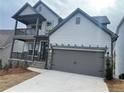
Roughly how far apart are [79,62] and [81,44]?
1795 mm

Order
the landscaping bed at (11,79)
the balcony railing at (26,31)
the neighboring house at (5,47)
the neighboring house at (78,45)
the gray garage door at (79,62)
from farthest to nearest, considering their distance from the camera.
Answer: the neighboring house at (5,47)
the balcony railing at (26,31)
the neighboring house at (78,45)
the gray garage door at (79,62)
the landscaping bed at (11,79)

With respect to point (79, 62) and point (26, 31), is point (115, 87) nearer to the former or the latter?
point (79, 62)

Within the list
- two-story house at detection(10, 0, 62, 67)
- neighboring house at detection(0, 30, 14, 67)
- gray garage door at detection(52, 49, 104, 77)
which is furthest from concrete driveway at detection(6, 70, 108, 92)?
neighboring house at detection(0, 30, 14, 67)

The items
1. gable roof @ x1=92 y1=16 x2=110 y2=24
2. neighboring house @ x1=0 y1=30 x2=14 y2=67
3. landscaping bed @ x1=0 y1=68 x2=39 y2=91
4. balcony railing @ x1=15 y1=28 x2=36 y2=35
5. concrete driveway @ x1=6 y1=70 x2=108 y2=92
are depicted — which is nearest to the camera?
concrete driveway @ x1=6 y1=70 x2=108 y2=92

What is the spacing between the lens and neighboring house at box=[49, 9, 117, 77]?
47.0 ft

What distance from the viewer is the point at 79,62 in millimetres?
15016

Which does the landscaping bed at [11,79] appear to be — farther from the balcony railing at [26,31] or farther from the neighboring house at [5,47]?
the neighboring house at [5,47]

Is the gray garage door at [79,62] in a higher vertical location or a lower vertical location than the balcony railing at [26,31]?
lower

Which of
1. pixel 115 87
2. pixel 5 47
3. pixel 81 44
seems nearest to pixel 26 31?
pixel 5 47

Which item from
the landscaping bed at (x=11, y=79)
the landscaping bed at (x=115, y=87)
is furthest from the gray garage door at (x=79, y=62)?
the landscaping bed at (x=11, y=79)

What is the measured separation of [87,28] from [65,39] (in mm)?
2553

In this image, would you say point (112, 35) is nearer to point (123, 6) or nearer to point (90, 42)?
point (90, 42)

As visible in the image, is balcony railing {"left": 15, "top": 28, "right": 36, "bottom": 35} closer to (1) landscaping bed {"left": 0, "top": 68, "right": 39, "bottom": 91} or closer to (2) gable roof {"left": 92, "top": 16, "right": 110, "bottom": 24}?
(1) landscaping bed {"left": 0, "top": 68, "right": 39, "bottom": 91}

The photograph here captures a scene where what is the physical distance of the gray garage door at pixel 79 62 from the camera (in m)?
14.2
